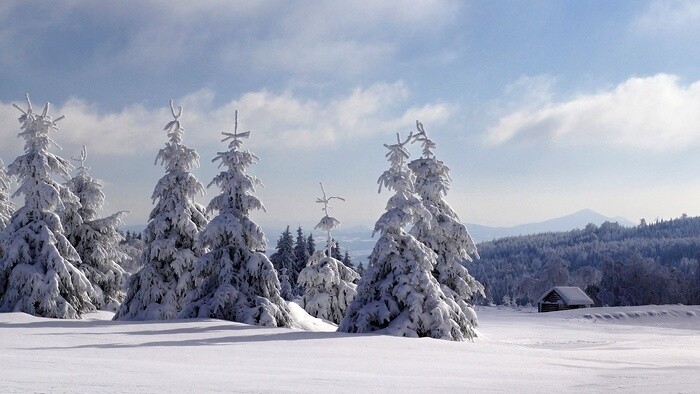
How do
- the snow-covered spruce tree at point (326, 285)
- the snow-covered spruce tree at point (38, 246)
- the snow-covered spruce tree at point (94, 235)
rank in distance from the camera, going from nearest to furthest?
the snow-covered spruce tree at point (38, 246) < the snow-covered spruce tree at point (94, 235) < the snow-covered spruce tree at point (326, 285)

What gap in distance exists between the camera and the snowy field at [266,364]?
29.2ft

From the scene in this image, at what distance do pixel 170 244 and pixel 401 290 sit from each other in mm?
11513

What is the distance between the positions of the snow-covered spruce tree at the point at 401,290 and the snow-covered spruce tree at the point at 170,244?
350 inches

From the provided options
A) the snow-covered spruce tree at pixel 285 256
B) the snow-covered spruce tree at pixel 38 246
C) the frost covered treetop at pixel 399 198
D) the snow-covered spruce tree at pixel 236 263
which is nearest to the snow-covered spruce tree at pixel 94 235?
the snow-covered spruce tree at pixel 38 246

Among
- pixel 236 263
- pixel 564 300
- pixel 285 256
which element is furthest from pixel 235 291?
pixel 564 300

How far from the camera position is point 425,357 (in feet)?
49.7

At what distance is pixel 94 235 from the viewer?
3359cm

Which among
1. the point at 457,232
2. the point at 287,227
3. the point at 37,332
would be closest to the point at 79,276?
the point at 37,332

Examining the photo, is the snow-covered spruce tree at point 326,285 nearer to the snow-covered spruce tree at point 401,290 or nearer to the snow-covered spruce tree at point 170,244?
the snow-covered spruce tree at point 170,244

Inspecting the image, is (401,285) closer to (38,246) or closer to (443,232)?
(443,232)

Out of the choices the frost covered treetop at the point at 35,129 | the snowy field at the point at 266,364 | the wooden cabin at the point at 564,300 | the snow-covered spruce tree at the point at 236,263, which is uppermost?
the frost covered treetop at the point at 35,129

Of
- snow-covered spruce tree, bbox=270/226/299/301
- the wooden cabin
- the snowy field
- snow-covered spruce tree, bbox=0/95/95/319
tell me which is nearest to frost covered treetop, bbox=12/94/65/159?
snow-covered spruce tree, bbox=0/95/95/319

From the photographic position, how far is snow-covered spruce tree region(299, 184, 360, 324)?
→ 36.9 meters

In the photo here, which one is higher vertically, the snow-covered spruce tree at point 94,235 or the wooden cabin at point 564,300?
the snow-covered spruce tree at point 94,235
